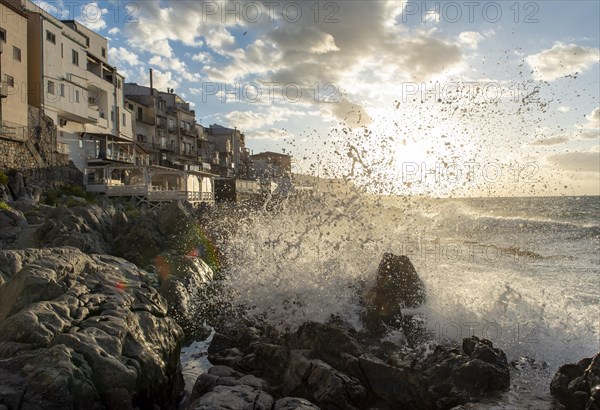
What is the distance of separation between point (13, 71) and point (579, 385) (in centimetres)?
4003

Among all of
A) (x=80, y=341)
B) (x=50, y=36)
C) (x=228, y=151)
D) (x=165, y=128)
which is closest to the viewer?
(x=80, y=341)

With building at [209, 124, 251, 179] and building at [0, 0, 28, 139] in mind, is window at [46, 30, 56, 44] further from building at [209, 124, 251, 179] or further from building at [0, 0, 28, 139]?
building at [209, 124, 251, 179]

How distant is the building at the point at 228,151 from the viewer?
295ft

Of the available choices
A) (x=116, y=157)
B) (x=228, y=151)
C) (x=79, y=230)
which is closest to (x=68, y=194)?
(x=116, y=157)

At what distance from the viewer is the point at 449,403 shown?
743cm

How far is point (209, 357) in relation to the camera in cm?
984

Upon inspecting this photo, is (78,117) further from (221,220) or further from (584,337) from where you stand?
(584,337)

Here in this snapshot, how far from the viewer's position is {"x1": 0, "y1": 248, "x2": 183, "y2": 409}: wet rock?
18.4ft

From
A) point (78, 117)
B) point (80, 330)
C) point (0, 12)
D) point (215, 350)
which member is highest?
point (0, 12)

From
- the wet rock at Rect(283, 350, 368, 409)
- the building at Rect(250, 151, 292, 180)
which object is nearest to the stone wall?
the wet rock at Rect(283, 350, 368, 409)

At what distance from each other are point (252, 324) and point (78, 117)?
38981 mm

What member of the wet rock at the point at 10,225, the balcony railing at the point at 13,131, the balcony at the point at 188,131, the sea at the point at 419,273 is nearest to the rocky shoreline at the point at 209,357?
the sea at the point at 419,273

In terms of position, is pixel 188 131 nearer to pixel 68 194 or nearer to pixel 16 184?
pixel 68 194

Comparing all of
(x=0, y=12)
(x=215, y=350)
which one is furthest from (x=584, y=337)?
(x=0, y=12)
